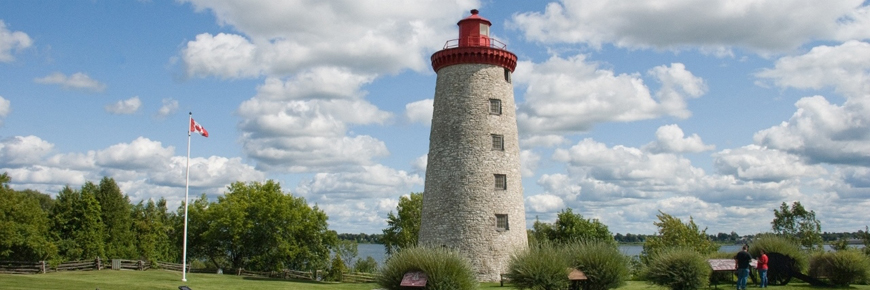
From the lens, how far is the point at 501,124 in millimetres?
31172

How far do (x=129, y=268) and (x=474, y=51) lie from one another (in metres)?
24.5

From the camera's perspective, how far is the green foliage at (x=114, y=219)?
39.2 meters

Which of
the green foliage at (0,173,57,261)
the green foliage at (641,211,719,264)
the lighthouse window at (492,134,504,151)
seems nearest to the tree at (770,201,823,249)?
the green foliage at (641,211,719,264)

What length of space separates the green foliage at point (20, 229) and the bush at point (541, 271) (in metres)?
26.8

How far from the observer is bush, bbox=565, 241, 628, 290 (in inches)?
781

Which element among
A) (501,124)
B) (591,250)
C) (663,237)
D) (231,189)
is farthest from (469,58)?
(231,189)

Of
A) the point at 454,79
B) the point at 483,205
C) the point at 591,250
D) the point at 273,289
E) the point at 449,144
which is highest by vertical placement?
the point at 454,79

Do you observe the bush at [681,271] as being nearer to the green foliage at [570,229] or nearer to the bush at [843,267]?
the bush at [843,267]

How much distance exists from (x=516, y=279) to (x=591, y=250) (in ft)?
8.39

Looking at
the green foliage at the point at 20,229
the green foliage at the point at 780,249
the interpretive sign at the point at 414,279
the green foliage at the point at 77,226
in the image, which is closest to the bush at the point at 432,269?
the interpretive sign at the point at 414,279

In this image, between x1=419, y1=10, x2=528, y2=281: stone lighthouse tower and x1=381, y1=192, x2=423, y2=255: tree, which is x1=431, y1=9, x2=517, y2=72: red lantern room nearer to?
x1=419, y1=10, x2=528, y2=281: stone lighthouse tower

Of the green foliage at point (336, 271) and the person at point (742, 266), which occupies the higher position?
the person at point (742, 266)

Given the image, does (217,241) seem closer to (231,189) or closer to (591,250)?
(231,189)

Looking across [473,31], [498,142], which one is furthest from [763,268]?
[473,31]
